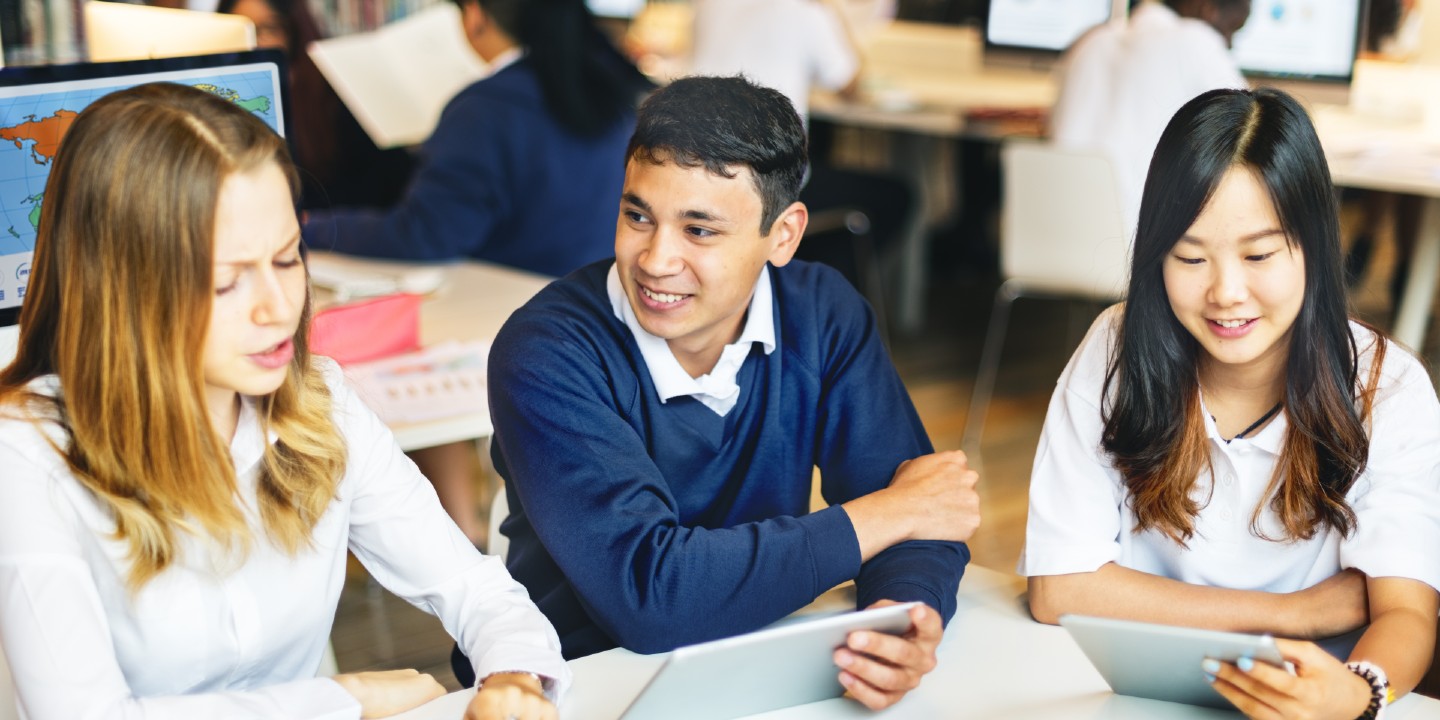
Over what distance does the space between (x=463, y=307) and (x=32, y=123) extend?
3.35 ft

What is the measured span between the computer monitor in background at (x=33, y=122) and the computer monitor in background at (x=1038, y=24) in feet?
10.4

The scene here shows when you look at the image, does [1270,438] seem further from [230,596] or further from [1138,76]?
[1138,76]

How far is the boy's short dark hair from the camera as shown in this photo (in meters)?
1.45

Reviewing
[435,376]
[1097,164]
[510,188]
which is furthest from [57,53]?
[1097,164]

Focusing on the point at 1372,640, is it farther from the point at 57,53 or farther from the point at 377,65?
the point at 57,53

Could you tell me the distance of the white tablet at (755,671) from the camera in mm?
1066

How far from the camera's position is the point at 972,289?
5297mm

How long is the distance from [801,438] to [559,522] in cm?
34

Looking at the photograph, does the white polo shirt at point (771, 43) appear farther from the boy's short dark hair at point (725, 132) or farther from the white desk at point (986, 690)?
the white desk at point (986, 690)

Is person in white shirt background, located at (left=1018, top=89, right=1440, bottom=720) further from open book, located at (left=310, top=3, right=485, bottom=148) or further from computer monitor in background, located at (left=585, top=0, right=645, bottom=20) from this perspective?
computer monitor in background, located at (left=585, top=0, right=645, bottom=20)

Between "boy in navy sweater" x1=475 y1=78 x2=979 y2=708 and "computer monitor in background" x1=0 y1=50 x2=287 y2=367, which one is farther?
"computer monitor in background" x1=0 y1=50 x2=287 y2=367

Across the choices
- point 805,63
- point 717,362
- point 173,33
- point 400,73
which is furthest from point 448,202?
point 805,63

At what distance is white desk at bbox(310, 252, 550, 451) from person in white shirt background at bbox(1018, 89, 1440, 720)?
0.86 m

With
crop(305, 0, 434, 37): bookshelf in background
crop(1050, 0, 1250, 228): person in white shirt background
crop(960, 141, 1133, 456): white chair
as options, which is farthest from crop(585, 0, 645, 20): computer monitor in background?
crop(960, 141, 1133, 456): white chair
